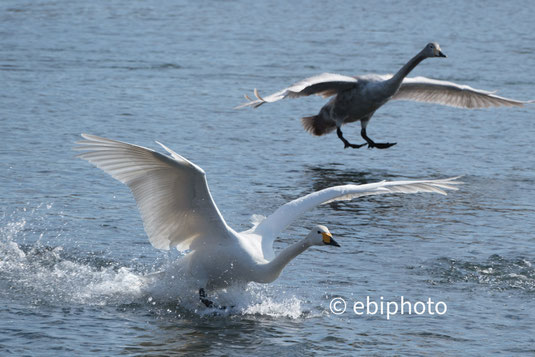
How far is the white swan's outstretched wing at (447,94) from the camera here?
14.7m

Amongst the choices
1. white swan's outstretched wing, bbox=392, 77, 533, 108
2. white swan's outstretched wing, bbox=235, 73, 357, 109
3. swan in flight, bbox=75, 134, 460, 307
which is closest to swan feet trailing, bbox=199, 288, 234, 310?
swan in flight, bbox=75, 134, 460, 307

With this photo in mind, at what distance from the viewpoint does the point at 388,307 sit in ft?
26.6

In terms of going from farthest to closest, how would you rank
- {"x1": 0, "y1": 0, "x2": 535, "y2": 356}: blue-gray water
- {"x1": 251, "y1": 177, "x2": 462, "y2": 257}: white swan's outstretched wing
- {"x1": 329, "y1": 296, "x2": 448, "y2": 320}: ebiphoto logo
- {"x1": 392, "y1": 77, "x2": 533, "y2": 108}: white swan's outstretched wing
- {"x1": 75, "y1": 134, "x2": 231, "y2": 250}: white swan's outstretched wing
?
{"x1": 392, "y1": 77, "x2": 533, "y2": 108}: white swan's outstretched wing < {"x1": 251, "y1": 177, "x2": 462, "y2": 257}: white swan's outstretched wing < {"x1": 329, "y1": 296, "x2": 448, "y2": 320}: ebiphoto logo < {"x1": 0, "y1": 0, "x2": 535, "y2": 356}: blue-gray water < {"x1": 75, "y1": 134, "x2": 231, "y2": 250}: white swan's outstretched wing

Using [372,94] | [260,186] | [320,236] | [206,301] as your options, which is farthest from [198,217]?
[372,94]

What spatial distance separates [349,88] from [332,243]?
657 centimetres

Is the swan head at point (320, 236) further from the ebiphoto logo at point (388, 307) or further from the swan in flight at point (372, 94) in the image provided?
the swan in flight at point (372, 94)

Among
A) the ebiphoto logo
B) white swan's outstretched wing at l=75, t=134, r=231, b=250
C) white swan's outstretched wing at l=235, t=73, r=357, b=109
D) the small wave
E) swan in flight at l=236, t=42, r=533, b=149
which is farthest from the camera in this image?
swan in flight at l=236, t=42, r=533, b=149

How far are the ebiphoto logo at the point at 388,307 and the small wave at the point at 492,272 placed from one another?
0.68m

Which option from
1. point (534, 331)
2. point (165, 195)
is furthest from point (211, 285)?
point (534, 331)

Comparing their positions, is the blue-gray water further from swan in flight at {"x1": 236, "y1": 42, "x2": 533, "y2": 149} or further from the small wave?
swan in flight at {"x1": 236, "y1": 42, "x2": 533, "y2": 149}

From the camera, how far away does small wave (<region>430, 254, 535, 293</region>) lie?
8.73 metres

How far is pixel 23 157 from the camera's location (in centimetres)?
1266

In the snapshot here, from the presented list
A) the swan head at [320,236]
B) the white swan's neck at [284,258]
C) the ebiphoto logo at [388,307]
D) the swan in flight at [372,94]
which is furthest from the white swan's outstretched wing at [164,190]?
the swan in flight at [372,94]

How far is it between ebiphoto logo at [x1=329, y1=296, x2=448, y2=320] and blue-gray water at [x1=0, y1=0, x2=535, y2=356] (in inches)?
3.4
